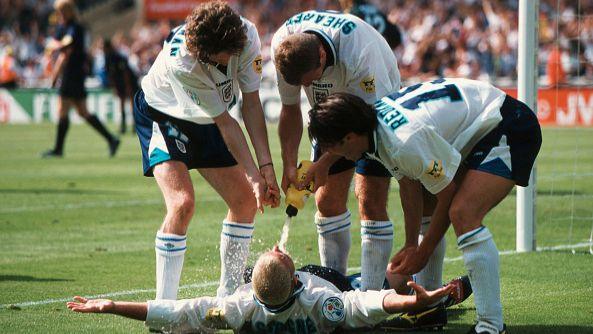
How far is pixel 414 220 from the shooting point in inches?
216

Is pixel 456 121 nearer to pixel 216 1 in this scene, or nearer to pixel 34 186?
pixel 216 1

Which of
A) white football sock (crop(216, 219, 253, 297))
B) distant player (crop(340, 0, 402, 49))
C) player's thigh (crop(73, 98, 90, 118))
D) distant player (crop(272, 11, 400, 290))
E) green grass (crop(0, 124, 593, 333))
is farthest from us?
player's thigh (crop(73, 98, 90, 118))

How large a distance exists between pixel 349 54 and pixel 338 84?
229 mm

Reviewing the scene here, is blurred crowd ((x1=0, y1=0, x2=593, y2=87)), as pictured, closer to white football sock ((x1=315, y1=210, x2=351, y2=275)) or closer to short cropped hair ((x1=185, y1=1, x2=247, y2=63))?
white football sock ((x1=315, y1=210, x2=351, y2=275))

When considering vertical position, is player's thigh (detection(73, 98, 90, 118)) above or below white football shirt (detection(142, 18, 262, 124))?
below

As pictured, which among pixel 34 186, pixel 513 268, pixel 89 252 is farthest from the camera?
pixel 34 186

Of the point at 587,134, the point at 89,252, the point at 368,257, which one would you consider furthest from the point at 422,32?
the point at 368,257

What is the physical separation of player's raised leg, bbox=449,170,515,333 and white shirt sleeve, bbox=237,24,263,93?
5.08ft

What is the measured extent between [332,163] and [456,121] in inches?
43.1

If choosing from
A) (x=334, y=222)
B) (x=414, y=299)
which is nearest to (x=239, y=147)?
(x=334, y=222)

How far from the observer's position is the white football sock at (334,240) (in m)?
6.84

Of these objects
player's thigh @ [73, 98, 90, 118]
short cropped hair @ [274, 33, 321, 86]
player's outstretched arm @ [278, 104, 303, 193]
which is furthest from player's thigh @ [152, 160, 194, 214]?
player's thigh @ [73, 98, 90, 118]

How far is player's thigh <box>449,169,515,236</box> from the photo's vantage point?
17.2 ft

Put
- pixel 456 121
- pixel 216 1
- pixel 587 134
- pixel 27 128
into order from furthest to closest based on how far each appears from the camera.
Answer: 1. pixel 27 128
2. pixel 587 134
3. pixel 216 1
4. pixel 456 121
